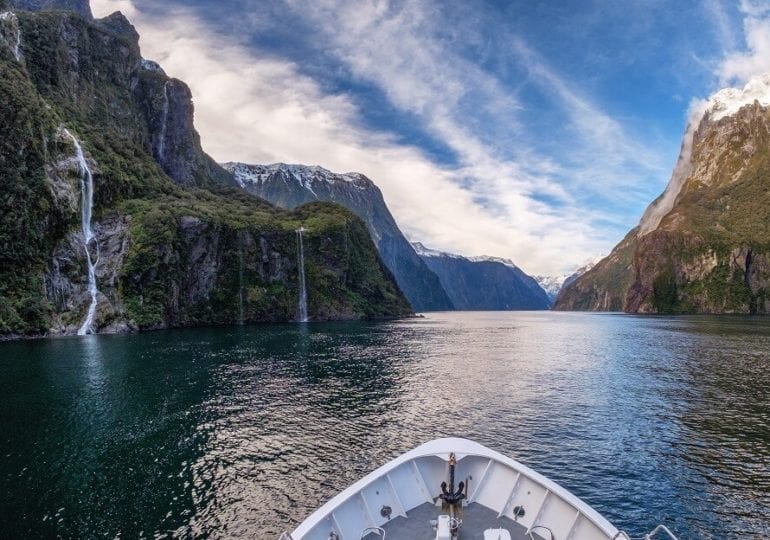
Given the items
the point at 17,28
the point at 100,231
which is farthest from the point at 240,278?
the point at 17,28

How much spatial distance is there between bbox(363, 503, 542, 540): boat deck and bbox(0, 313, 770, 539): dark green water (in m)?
7.63

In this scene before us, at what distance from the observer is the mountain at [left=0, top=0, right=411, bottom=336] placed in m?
102

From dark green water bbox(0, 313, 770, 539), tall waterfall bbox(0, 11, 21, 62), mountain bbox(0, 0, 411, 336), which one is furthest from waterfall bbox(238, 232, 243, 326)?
dark green water bbox(0, 313, 770, 539)

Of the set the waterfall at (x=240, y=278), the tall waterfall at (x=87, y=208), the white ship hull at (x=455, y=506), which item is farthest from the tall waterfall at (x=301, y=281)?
the white ship hull at (x=455, y=506)

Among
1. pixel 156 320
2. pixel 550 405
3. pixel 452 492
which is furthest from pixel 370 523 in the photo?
pixel 156 320

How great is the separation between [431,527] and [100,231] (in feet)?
451

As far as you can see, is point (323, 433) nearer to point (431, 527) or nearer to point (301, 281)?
point (431, 527)

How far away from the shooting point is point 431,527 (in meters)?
14.7

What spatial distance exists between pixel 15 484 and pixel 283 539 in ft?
67.0

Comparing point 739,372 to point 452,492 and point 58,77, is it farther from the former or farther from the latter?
point 58,77

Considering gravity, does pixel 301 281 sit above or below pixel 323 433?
above

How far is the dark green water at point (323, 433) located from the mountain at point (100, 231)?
4246 cm

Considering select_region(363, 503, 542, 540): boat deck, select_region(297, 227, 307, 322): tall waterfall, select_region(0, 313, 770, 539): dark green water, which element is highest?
select_region(297, 227, 307, 322): tall waterfall

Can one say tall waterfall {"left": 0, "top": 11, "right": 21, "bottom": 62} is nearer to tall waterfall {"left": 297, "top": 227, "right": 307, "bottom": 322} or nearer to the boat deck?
tall waterfall {"left": 297, "top": 227, "right": 307, "bottom": 322}
